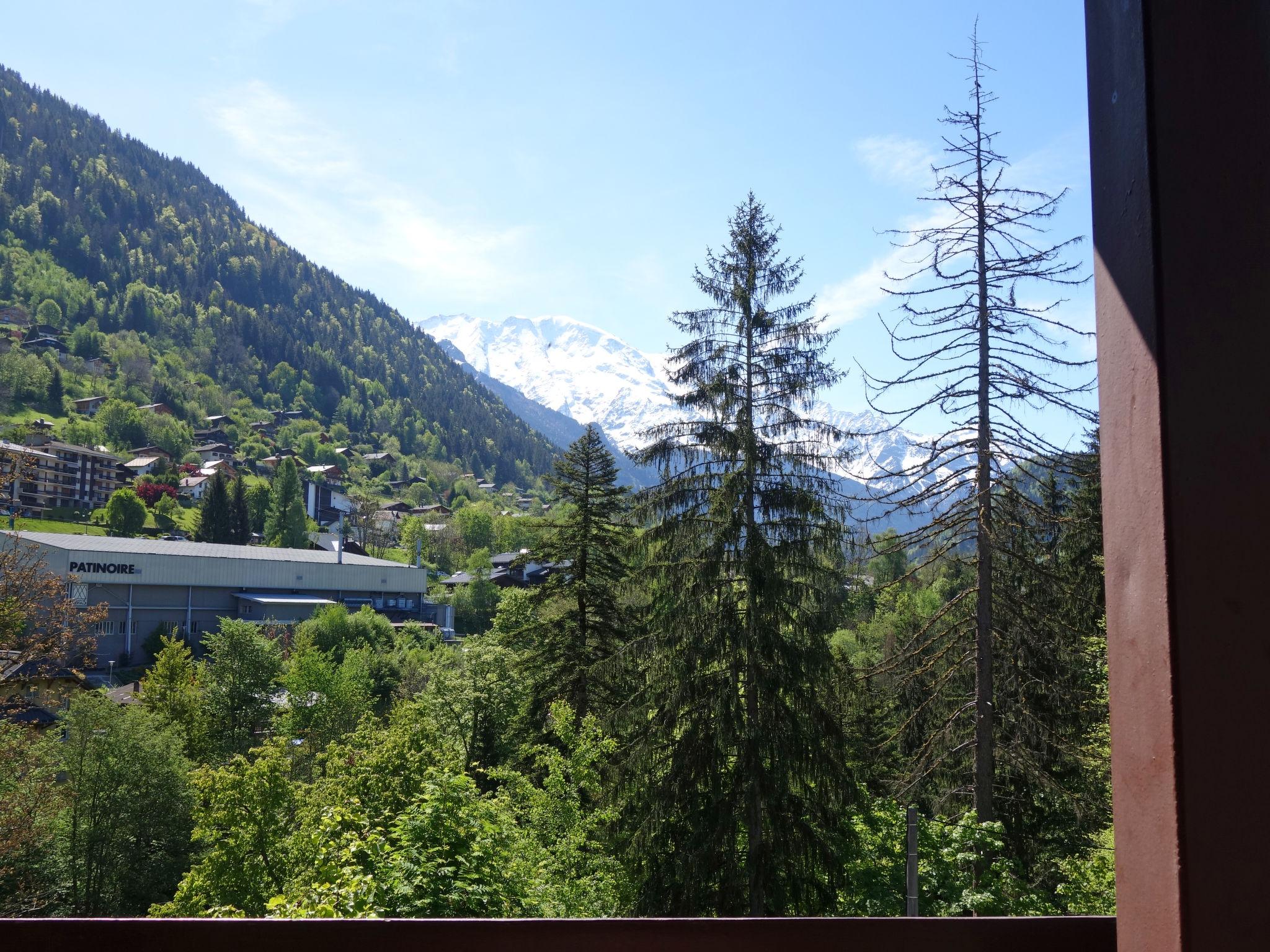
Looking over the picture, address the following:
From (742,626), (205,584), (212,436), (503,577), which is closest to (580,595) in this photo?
(742,626)

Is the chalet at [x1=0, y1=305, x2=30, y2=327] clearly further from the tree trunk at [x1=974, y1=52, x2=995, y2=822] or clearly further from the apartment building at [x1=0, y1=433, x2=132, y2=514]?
the tree trunk at [x1=974, y1=52, x2=995, y2=822]

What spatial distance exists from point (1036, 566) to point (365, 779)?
1487cm

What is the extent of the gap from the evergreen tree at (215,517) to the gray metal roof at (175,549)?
2057 centimetres

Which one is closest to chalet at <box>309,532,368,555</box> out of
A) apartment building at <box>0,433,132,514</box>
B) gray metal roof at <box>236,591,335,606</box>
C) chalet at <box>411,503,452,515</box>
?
chalet at <box>411,503,452,515</box>

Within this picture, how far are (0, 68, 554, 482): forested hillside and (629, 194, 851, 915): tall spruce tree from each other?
487ft

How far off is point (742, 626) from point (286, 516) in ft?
319

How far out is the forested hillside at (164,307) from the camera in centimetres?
15475

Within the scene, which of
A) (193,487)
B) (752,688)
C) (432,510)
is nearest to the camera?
(752,688)

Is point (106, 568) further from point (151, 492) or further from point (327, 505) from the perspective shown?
point (327, 505)

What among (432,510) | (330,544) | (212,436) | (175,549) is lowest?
(175,549)

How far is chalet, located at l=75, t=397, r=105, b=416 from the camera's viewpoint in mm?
124062

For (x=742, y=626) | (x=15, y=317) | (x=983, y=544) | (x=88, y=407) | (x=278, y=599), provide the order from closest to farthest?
1. (x=983, y=544)
2. (x=742, y=626)
3. (x=278, y=599)
4. (x=88, y=407)
5. (x=15, y=317)

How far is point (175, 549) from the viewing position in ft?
206

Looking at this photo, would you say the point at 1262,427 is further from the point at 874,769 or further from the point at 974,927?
the point at 874,769
